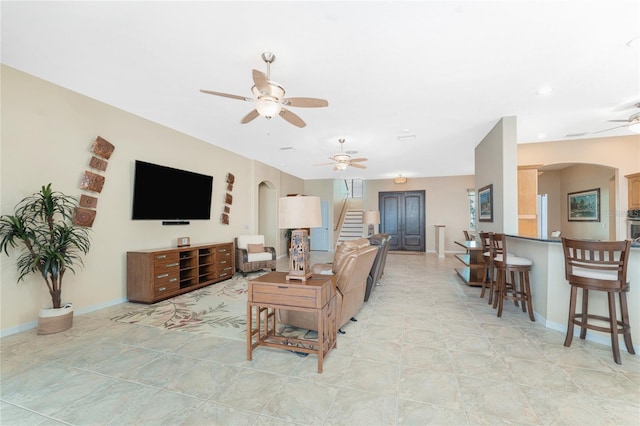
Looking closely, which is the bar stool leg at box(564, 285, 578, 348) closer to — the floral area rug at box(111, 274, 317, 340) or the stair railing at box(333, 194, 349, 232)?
the floral area rug at box(111, 274, 317, 340)

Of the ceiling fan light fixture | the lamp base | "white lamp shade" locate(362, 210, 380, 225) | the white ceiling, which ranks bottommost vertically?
the lamp base

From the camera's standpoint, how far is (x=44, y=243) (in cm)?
300

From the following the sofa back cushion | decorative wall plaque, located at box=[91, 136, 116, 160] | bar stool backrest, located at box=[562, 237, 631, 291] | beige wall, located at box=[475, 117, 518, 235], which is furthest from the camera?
the sofa back cushion

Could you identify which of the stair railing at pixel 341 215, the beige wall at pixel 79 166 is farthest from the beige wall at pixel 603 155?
the beige wall at pixel 79 166

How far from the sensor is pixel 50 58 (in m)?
2.70

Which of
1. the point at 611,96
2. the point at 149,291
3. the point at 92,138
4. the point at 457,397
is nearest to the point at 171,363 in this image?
the point at 149,291

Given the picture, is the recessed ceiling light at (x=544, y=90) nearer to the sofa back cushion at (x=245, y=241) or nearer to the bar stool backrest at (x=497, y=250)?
the bar stool backrest at (x=497, y=250)

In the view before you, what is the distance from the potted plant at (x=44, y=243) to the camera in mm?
2781

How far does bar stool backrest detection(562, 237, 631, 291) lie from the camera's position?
2.31 m

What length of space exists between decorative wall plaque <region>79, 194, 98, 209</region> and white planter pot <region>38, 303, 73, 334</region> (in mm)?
1277

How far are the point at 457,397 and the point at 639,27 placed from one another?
131 inches

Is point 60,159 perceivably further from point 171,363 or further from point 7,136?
point 171,363

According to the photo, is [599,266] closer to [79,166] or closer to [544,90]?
[544,90]

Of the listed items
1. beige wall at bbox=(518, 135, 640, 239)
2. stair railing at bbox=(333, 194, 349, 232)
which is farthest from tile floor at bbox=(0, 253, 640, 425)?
stair railing at bbox=(333, 194, 349, 232)
